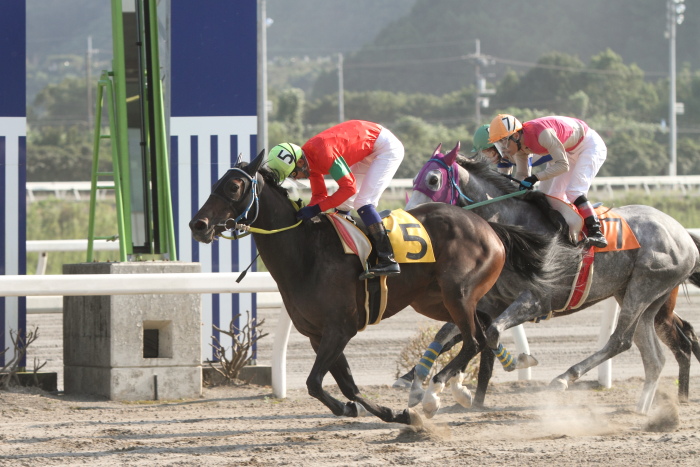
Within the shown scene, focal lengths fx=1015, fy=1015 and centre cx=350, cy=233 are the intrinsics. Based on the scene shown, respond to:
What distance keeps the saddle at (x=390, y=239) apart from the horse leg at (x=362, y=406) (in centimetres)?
25

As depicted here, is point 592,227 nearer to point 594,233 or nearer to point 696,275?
point 594,233

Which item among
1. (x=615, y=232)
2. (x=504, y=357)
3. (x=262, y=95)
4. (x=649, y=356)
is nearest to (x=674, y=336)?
(x=649, y=356)

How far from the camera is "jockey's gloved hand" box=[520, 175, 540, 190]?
607 centimetres

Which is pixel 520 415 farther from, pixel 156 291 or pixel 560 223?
pixel 156 291

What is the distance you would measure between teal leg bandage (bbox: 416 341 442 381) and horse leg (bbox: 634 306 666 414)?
1.33m

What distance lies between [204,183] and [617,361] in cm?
373

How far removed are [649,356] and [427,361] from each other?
5.37 ft

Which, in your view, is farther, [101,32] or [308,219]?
[101,32]

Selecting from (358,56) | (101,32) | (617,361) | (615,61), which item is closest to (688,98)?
(615,61)

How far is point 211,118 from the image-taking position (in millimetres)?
7180

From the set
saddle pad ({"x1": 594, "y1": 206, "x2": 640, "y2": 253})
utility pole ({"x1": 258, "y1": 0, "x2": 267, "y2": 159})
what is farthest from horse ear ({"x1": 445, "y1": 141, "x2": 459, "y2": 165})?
utility pole ({"x1": 258, "y1": 0, "x2": 267, "y2": 159})

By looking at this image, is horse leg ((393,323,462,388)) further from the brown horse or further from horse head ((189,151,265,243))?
Result: horse head ((189,151,265,243))

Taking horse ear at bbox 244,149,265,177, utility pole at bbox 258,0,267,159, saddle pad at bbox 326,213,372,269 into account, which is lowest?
saddle pad at bbox 326,213,372,269

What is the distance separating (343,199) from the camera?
509cm
